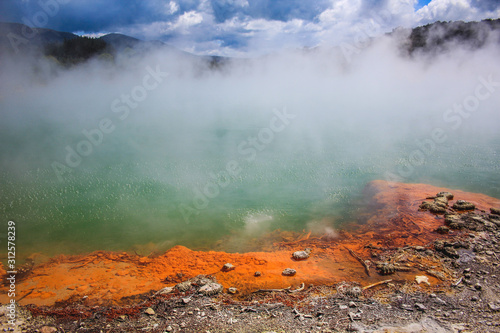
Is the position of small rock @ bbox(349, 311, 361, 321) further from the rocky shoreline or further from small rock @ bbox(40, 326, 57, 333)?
small rock @ bbox(40, 326, 57, 333)

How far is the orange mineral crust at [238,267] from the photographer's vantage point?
502 cm

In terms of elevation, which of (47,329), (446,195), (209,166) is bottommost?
(47,329)

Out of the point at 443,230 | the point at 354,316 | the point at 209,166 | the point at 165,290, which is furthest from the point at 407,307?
the point at 209,166

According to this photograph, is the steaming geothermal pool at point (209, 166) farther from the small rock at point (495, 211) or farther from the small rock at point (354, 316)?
the small rock at point (354, 316)

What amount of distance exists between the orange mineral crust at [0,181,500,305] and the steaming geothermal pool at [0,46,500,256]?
636 mm

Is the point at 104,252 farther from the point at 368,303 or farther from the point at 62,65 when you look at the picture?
the point at 62,65

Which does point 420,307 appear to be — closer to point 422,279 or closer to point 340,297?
point 422,279

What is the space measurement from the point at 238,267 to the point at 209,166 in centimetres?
628

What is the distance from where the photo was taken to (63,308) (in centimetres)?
446

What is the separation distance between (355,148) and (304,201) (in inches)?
265

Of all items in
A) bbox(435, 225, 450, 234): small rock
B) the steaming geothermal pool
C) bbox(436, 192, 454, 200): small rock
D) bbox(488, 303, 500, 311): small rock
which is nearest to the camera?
bbox(488, 303, 500, 311): small rock

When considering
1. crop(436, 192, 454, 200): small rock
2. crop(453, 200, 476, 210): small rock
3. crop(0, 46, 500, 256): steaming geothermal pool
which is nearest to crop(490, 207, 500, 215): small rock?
crop(453, 200, 476, 210): small rock

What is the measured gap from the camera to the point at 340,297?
180 inches

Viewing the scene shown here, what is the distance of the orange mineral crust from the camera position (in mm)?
5016
